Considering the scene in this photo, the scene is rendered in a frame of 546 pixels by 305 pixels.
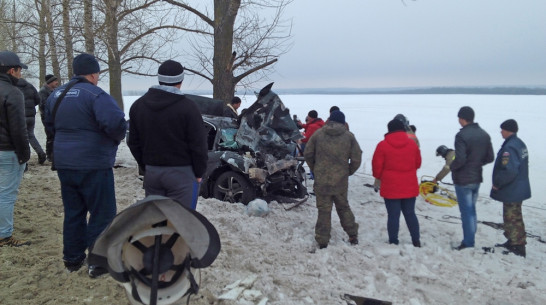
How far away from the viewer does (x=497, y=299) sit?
400 centimetres

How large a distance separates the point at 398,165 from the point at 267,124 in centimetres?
304

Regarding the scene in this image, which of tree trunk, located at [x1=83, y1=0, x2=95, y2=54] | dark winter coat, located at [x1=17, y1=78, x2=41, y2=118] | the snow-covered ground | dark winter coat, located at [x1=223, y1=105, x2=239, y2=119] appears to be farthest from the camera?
tree trunk, located at [x1=83, y1=0, x2=95, y2=54]

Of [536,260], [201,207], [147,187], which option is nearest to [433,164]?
[536,260]

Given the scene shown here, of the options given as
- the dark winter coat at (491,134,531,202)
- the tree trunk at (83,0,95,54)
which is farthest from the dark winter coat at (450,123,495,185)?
the tree trunk at (83,0,95,54)

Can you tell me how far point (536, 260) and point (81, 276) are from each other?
222 inches

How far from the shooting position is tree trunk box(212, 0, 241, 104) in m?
10.8

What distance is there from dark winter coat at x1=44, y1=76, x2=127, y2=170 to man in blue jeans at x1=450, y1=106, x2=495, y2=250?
4424mm

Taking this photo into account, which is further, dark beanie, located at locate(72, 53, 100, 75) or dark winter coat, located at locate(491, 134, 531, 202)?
dark winter coat, located at locate(491, 134, 531, 202)

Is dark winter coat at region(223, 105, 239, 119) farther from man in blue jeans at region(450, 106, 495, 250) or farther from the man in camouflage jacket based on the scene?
man in blue jeans at region(450, 106, 495, 250)

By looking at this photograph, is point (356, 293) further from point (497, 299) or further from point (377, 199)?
point (377, 199)

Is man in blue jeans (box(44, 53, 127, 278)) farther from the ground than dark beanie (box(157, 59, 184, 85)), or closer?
closer

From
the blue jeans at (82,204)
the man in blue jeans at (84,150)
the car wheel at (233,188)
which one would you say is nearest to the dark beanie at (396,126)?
the car wheel at (233,188)

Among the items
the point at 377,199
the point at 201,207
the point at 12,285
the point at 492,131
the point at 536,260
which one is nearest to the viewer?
the point at 12,285

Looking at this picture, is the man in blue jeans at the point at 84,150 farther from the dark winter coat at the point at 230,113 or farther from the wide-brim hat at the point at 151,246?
the dark winter coat at the point at 230,113
